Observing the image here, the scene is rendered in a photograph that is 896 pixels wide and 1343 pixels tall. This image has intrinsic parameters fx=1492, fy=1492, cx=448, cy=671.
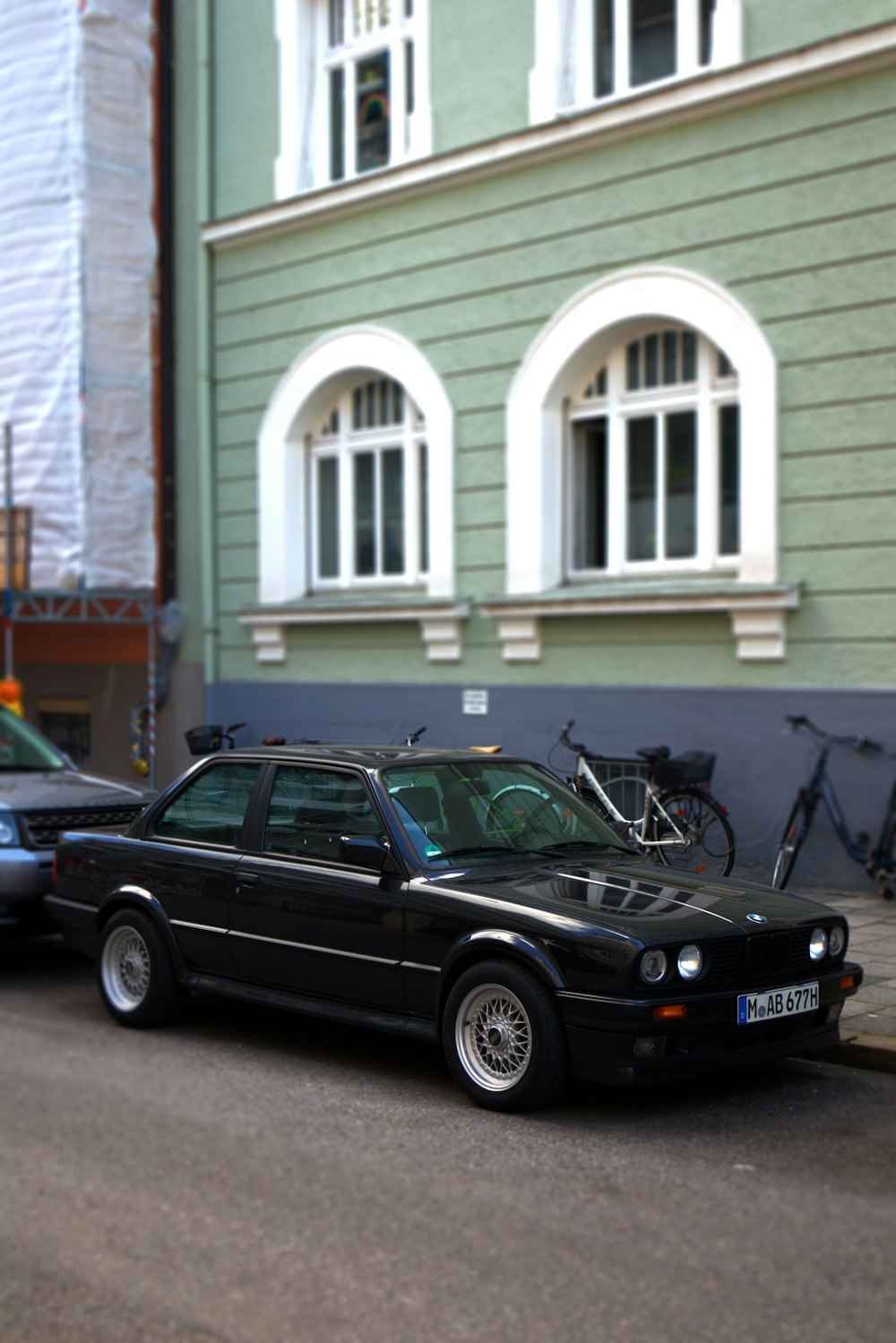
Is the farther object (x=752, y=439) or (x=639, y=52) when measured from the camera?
(x=639, y=52)

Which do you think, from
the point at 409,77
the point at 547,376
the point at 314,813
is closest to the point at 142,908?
the point at 314,813

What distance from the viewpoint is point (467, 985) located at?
236 inches

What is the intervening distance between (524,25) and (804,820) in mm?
7287

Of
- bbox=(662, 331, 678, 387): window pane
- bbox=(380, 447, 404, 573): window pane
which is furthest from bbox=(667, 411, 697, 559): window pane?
bbox=(380, 447, 404, 573): window pane

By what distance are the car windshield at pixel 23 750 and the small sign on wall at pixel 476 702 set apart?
12.6ft

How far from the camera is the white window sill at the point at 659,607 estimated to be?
36.5 ft

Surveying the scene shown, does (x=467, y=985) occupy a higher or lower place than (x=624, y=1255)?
higher

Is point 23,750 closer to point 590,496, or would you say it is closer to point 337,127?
point 590,496

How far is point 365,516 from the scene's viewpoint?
14867 mm

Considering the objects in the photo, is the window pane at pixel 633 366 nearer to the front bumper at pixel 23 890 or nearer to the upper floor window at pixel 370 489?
the upper floor window at pixel 370 489

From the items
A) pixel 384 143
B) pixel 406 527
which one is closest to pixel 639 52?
pixel 384 143

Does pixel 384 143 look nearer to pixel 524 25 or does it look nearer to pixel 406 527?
pixel 524 25

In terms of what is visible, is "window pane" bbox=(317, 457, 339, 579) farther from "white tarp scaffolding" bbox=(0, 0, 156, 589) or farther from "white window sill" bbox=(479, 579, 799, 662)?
"white window sill" bbox=(479, 579, 799, 662)

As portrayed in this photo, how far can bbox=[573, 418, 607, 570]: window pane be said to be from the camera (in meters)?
12.9
